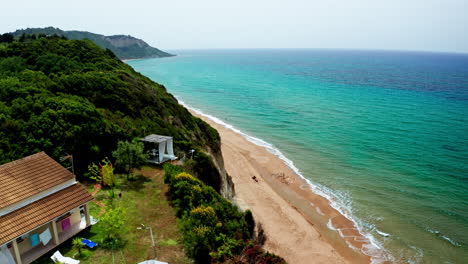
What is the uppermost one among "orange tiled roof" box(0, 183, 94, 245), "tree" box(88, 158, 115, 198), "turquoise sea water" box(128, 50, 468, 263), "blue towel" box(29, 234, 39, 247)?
"orange tiled roof" box(0, 183, 94, 245)

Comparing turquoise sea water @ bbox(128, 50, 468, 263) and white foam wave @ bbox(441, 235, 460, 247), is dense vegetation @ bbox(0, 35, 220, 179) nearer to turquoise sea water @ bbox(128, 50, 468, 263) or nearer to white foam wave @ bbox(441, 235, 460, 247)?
turquoise sea water @ bbox(128, 50, 468, 263)

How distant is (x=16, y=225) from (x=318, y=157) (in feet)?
125

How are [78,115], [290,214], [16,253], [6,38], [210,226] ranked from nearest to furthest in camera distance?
[16,253] < [210,226] < [78,115] < [290,214] < [6,38]

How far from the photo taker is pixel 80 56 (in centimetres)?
5159

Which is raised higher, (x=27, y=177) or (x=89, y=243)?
(x=27, y=177)

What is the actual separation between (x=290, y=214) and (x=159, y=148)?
14.8m

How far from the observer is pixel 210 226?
15898mm

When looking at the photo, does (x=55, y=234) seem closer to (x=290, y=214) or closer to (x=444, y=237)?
(x=290, y=214)

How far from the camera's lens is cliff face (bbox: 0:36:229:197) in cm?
2147

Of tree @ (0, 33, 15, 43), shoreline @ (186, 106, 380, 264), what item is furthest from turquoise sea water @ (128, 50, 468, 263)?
tree @ (0, 33, 15, 43)

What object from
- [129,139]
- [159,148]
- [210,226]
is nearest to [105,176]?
[159,148]

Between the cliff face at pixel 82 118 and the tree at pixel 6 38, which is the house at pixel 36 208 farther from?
the tree at pixel 6 38

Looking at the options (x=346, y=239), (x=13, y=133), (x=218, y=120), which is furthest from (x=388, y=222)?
(x=218, y=120)

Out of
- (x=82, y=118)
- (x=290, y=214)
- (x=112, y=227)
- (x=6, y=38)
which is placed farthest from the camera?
(x=6, y=38)
